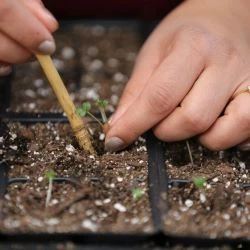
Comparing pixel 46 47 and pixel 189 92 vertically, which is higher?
pixel 46 47

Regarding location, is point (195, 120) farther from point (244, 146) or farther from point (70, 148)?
point (70, 148)

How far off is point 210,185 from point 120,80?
0.49 m

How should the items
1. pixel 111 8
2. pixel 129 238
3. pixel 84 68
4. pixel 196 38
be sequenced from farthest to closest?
pixel 111 8
pixel 84 68
pixel 196 38
pixel 129 238

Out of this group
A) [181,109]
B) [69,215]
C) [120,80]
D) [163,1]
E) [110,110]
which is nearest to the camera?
[69,215]

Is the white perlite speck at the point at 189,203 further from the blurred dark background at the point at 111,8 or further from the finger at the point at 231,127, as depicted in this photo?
the blurred dark background at the point at 111,8

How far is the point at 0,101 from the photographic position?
51.0 inches

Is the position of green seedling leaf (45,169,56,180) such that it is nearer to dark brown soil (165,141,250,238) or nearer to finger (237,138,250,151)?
dark brown soil (165,141,250,238)

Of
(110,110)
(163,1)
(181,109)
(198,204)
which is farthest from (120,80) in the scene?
(198,204)

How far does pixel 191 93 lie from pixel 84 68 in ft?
1.56

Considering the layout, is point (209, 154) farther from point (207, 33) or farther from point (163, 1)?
point (163, 1)

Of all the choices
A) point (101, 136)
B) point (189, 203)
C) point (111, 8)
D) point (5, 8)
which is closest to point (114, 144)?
point (101, 136)

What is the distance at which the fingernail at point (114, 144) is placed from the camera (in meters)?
1.06

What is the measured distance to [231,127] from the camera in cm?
105

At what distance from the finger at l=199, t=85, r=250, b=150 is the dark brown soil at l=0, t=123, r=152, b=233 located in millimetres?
135
